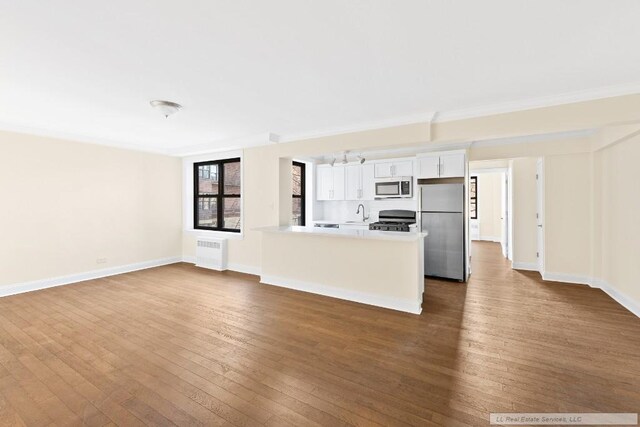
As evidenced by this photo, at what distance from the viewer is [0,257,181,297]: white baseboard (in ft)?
14.3

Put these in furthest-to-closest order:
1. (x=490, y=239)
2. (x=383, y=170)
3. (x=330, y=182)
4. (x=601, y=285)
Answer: (x=490, y=239) < (x=330, y=182) < (x=383, y=170) < (x=601, y=285)

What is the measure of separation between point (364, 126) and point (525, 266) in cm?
458

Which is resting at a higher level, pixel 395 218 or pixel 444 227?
pixel 395 218

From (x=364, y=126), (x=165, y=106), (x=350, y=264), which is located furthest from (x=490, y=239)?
(x=165, y=106)

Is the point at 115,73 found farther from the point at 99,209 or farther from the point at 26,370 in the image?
the point at 99,209

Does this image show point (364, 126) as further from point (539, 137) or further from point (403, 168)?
point (539, 137)

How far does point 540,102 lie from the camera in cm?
310

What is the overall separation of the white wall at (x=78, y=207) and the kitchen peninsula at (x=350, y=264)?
2.91 m

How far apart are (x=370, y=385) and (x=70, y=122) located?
204 inches

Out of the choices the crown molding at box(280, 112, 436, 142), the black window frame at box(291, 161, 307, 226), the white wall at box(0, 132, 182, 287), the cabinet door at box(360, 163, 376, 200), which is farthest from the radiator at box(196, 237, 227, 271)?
the cabinet door at box(360, 163, 376, 200)

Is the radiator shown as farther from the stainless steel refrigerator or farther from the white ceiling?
the stainless steel refrigerator

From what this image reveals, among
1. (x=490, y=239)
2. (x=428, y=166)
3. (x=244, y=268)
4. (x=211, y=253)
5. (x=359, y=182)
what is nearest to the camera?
(x=428, y=166)

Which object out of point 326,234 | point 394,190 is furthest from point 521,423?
point 394,190

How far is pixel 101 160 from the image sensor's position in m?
5.28
